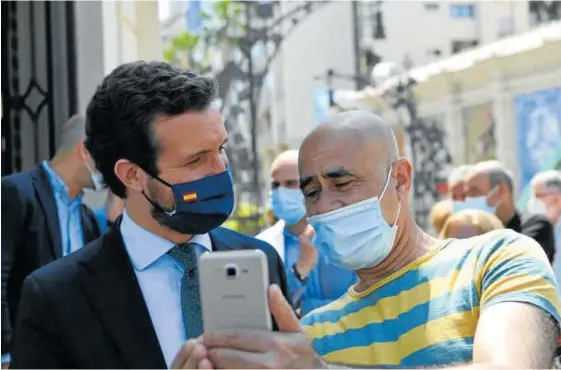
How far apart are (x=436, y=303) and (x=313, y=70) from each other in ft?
96.1

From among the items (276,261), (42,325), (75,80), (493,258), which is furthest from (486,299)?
(75,80)

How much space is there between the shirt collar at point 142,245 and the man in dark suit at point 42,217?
1.22 metres

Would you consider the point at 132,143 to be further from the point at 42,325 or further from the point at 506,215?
the point at 506,215

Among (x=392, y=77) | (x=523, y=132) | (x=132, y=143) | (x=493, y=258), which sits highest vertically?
(x=132, y=143)

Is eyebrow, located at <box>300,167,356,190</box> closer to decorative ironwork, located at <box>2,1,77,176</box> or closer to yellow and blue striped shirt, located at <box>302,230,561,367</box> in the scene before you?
yellow and blue striped shirt, located at <box>302,230,561,367</box>

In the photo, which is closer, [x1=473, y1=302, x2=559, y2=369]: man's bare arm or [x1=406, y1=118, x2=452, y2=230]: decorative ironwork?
[x1=473, y1=302, x2=559, y2=369]: man's bare arm

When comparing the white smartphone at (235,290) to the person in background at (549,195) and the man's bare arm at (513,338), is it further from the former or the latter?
Answer: the person in background at (549,195)

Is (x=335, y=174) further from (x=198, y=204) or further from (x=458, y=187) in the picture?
(x=458, y=187)

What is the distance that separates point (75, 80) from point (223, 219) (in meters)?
2.78

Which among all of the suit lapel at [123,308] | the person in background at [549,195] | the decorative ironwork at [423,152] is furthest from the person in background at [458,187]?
the decorative ironwork at [423,152]

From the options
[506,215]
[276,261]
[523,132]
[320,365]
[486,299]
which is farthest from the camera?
[523,132]

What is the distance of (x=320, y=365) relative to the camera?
1.46 metres

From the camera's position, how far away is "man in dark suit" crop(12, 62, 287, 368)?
1.78 m

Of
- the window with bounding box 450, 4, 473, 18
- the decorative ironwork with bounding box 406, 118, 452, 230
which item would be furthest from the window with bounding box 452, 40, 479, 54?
the decorative ironwork with bounding box 406, 118, 452, 230
